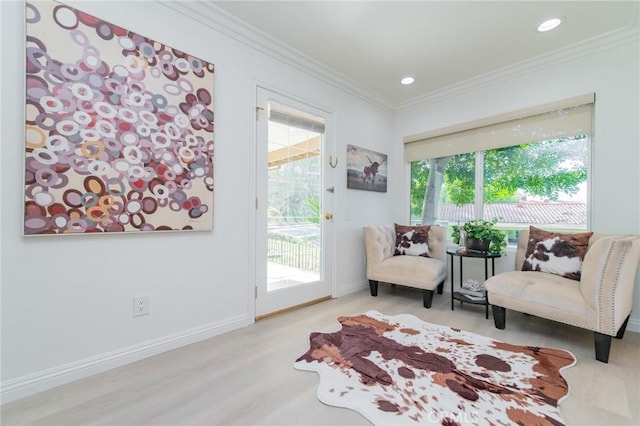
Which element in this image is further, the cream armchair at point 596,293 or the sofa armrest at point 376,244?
the sofa armrest at point 376,244

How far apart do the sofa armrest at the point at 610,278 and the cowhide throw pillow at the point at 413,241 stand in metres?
1.52

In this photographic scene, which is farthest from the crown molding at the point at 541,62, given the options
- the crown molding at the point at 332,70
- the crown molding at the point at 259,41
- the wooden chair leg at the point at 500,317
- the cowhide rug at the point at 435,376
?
the cowhide rug at the point at 435,376

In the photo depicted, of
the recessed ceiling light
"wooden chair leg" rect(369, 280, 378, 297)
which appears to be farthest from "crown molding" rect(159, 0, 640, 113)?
"wooden chair leg" rect(369, 280, 378, 297)

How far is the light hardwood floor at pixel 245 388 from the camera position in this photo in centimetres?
133

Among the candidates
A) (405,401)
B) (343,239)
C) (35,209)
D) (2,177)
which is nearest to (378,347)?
(405,401)

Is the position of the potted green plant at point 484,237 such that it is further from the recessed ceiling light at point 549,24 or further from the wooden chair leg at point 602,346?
the recessed ceiling light at point 549,24

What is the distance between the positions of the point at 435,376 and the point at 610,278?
1349 millimetres

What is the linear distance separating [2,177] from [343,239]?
2755 mm

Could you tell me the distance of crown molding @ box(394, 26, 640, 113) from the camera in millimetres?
2461

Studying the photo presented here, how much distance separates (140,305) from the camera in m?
1.88

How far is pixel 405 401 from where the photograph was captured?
56.3 inches

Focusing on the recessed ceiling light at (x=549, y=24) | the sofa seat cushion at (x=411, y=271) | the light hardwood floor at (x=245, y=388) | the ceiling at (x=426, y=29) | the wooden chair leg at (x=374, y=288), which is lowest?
the light hardwood floor at (x=245, y=388)

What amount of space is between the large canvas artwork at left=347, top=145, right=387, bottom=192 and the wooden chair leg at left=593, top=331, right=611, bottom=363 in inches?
96.2

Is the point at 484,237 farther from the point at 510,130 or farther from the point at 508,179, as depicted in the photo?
the point at 510,130
